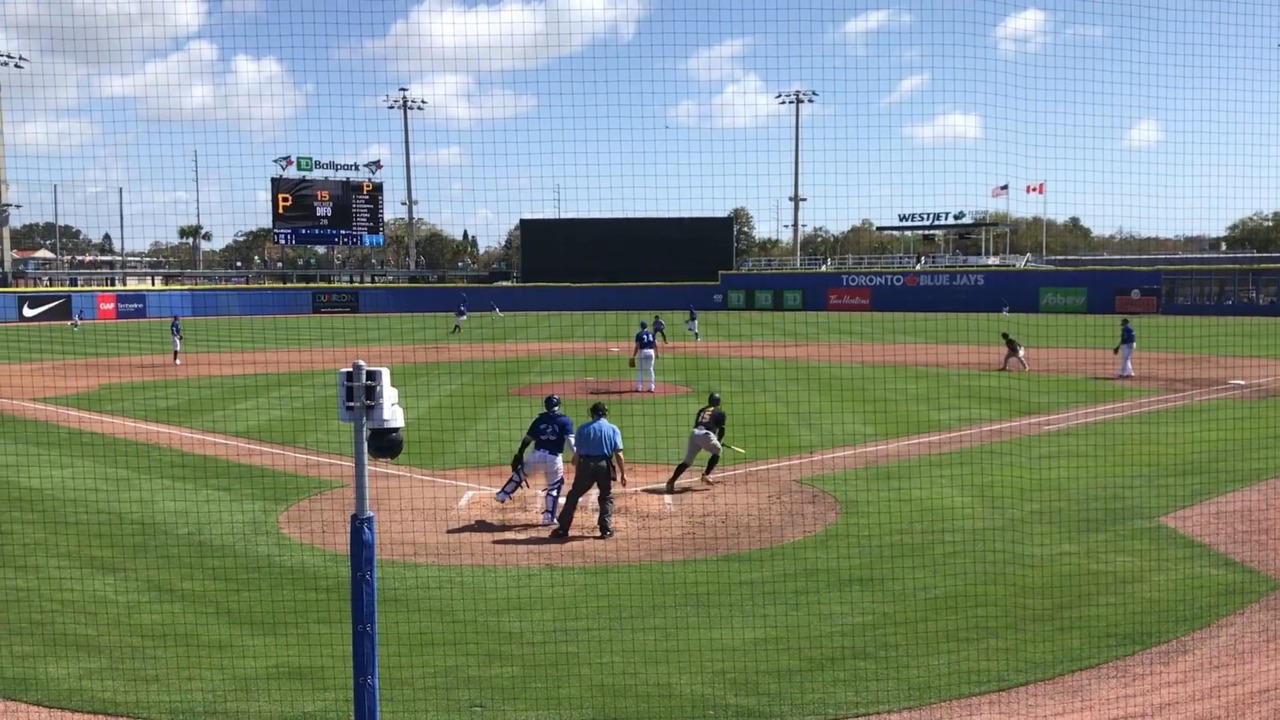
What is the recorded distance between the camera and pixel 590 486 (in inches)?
432

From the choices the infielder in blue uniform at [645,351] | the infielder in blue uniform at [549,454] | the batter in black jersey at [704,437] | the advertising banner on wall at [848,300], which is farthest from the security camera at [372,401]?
the advertising banner on wall at [848,300]

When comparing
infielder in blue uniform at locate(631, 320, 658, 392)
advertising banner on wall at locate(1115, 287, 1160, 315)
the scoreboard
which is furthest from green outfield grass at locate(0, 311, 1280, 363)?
infielder in blue uniform at locate(631, 320, 658, 392)

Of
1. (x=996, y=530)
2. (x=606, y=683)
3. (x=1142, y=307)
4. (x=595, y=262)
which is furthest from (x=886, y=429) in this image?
(x=595, y=262)

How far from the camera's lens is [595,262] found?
5612 centimetres

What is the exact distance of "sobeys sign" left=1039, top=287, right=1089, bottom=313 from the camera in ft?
158

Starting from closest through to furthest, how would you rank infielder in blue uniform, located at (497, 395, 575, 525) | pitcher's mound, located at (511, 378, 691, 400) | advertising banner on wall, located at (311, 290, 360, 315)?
1. infielder in blue uniform, located at (497, 395, 575, 525)
2. pitcher's mound, located at (511, 378, 691, 400)
3. advertising banner on wall, located at (311, 290, 360, 315)

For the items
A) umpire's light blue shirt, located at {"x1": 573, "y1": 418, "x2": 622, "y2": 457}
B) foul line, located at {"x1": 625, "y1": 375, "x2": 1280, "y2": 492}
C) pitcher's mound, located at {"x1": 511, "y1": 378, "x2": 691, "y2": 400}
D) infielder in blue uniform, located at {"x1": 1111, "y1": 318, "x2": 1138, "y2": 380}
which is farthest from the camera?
infielder in blue uniform, located at {"x1": 1111, "y1": 318, "x2": 1138, "y2": 380}

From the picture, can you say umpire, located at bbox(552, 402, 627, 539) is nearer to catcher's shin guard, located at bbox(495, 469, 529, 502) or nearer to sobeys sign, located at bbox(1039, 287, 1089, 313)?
catcher's shin guard, located at bbox(495, 469, 529, 502)

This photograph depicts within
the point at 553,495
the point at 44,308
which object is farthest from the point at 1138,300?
the point at 44,308

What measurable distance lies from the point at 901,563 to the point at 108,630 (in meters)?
6.99

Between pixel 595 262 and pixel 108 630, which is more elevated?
pixel 595 262

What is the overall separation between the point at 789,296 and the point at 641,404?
35.5 m

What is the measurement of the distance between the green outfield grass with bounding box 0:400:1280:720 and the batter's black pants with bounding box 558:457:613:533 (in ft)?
3.44

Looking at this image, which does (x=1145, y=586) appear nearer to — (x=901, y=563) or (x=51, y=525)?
(x=901, y=563)
